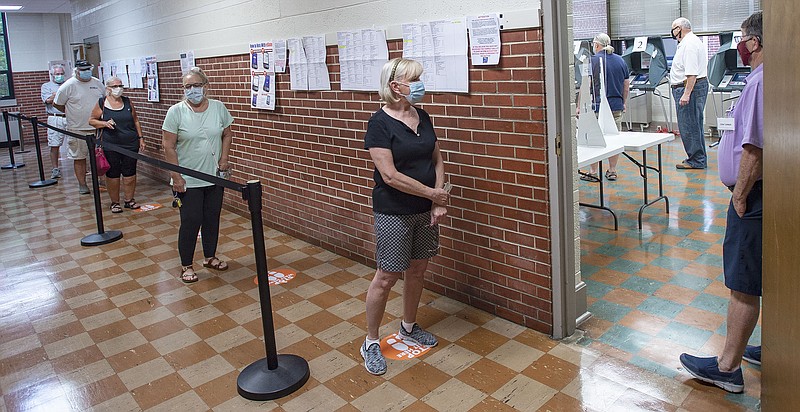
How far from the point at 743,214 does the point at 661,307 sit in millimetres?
1270

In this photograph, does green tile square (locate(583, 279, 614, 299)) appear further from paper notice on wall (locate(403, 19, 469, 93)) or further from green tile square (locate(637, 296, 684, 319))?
paper notice on wall (locate(403, 19, 469, 93))

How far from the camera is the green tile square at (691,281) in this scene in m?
4.04

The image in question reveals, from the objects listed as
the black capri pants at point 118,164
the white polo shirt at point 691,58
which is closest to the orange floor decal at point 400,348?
the black capri pants at point 118,164

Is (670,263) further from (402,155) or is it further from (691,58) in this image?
(691,58)

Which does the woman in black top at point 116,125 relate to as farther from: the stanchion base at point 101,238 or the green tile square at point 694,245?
the green tile square at point 694,245

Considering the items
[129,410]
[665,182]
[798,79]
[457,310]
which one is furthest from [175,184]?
[665,182]

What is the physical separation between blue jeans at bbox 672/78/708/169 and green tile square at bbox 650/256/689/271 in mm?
3193

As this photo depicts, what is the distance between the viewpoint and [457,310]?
Result: 394 cm

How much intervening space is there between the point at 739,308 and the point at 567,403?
84cm

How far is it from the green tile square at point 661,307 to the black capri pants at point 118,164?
5403 mm

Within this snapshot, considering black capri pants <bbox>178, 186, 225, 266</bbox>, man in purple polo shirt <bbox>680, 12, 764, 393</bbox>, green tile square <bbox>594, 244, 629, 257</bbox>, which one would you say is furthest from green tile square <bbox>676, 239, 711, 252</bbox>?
black capri pants <bbox>178, 186, 225, 266</bbox>

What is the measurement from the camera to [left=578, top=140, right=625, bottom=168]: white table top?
15.4 feet

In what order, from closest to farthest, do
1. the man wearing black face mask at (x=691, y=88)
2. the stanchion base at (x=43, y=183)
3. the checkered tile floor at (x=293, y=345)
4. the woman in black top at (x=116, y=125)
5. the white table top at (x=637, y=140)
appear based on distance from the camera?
the checkered tile floor at (x=293, y=345) → the white table top at (x=637, y=140) → the woman in black top at (x=116, y=125) → the man wearing black face mask at (x=691, y=88) → the stanchion base at (x=43, y=183)

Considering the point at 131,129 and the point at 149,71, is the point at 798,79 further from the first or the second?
the point at 149,71
